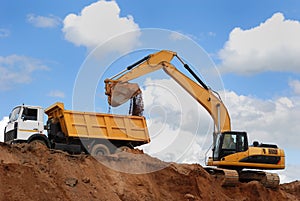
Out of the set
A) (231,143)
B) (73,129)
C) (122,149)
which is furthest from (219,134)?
(73,129)

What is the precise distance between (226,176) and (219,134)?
220cm

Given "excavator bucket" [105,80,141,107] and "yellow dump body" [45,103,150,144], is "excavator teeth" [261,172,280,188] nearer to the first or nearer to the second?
"yellow dump body" [45,103,150,144]

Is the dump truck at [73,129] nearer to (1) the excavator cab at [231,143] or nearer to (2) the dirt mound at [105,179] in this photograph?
(2) the dirt mound at [105,179]

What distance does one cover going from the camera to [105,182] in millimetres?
18297

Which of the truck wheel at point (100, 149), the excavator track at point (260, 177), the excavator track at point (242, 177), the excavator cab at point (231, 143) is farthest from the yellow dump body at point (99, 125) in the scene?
the excavator track at point (260, 177)

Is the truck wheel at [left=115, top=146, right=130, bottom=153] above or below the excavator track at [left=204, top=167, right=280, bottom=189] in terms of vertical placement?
above

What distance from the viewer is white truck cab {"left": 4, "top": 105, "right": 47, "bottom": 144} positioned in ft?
74.0

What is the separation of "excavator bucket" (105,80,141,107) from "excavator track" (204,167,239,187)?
516cm

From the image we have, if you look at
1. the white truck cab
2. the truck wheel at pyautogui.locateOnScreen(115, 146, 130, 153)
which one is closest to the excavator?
the truck wheel at pyautogui.locateOnScreen(115, 146, 130, 153)

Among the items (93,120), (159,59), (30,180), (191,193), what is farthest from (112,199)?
(159,59)

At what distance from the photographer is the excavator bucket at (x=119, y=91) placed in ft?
76.9

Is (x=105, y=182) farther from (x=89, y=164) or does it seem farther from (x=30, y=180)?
(x=30, y=180)

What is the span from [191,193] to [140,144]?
4.61 metres

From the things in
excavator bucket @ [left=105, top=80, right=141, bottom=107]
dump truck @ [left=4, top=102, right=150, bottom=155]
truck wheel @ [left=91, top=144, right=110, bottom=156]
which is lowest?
truck wheel @ [left=91, top=144, right=110, bottom=156]
